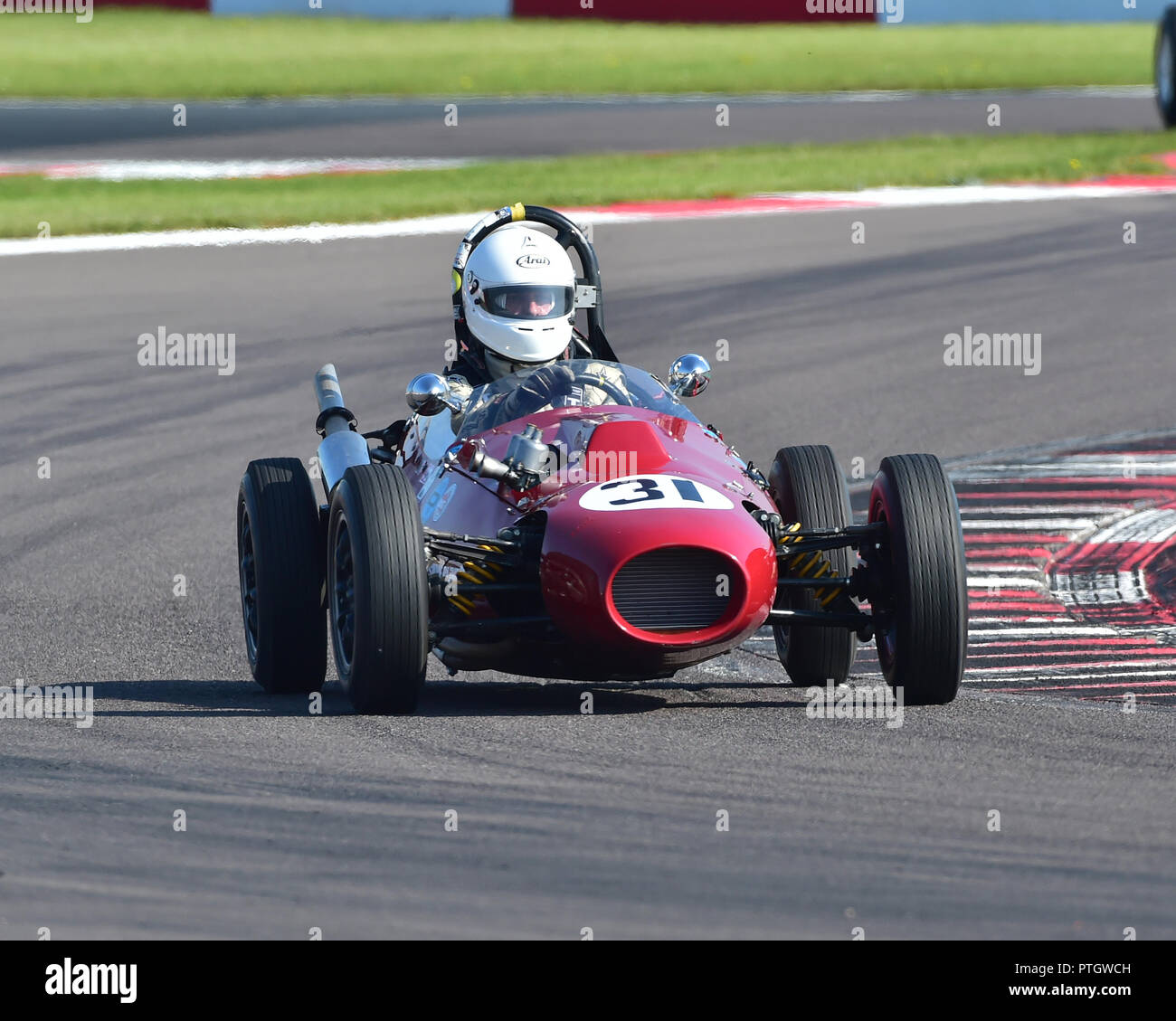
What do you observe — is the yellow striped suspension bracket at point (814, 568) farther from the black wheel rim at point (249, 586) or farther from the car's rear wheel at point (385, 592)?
the black wheel rim at point (249, 586)

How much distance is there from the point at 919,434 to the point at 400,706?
680cm

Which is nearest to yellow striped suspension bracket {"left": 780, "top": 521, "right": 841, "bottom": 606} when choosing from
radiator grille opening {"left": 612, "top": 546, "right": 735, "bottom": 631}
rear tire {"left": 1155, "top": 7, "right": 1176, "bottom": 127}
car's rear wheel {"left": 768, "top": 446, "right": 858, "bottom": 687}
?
car's rear wheel {"left": 768, "top": 446, "right": 858, "bottom": 687}

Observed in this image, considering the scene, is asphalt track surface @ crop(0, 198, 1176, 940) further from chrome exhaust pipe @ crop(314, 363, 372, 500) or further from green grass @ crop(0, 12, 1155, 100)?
green grass @ crop(0, 12, 1155, 100)

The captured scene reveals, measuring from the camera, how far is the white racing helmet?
884cm

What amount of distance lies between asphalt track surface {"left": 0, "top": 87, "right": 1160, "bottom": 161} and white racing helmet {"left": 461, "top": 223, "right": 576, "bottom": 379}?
1611cm

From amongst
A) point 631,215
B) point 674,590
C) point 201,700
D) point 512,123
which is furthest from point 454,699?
point 512,123

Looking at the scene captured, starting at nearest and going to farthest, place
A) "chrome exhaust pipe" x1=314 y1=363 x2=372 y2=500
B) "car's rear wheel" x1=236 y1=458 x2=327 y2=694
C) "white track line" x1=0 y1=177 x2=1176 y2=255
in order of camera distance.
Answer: "car's rear wheel" x1=236 y1=458 x2=327 y2=694, "chrome exhaust pipe" x1=314 y1=363 x2=372 y2=500, "white track line" x1=0 y1=177 x2=1176 y2=255

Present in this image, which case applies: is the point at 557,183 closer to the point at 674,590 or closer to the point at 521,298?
the point at 521,298

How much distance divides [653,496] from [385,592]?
94 cm

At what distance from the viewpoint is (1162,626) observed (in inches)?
366

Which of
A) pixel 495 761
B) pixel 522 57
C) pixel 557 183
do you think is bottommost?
→ pixel 495 761

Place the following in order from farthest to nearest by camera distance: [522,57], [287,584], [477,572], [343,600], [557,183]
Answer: [522,57], [557,183], [287,584], [343,600], [477,572]

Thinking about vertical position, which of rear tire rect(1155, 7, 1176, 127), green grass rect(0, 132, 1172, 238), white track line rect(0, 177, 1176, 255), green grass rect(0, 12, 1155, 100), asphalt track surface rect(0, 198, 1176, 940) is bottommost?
asphalt track surface rect(0, 198, 1176, 940)

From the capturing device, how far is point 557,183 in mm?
21719
